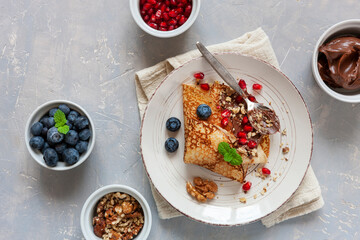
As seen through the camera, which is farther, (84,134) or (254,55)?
(254,55)

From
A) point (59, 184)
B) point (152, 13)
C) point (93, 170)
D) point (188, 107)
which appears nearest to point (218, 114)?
point (188, 107)

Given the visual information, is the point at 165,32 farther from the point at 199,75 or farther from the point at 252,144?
the point at 252,144

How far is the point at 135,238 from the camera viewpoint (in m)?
2.18

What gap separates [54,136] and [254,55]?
51.0 inches

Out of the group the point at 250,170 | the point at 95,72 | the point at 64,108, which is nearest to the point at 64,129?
the point at 64,108

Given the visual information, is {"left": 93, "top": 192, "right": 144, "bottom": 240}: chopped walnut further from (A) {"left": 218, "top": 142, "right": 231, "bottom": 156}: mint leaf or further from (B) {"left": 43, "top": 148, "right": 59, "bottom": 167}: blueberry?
(A) {"left": 218, "top": 142, "right": 231, "bottom": 156}: mint leaf

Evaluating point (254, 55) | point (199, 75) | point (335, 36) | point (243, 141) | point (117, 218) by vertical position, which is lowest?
point (117, 218)

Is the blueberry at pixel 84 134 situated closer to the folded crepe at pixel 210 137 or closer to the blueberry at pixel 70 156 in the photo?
the blueberry at pixel 70 156

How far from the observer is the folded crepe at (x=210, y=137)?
6.81 ft

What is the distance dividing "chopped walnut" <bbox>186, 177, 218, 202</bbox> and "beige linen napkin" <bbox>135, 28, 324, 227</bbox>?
0.20 metres

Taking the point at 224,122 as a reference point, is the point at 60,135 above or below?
below

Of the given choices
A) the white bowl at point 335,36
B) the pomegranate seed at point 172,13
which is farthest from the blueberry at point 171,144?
the white bowl at point 335,36

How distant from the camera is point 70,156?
202 centimetres

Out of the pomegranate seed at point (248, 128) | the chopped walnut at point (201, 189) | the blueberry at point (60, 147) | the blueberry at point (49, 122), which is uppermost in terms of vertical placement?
the pomegranate seed at point (248, 128)
